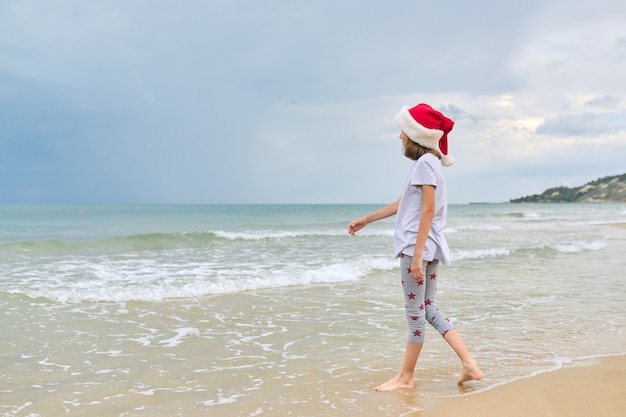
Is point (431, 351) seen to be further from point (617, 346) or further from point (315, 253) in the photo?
point (315, 253)

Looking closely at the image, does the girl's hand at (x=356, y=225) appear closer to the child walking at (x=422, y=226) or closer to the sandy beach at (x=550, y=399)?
the child walking at (x=422, y=226)

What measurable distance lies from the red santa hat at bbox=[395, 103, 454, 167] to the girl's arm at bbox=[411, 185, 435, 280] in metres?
0.37

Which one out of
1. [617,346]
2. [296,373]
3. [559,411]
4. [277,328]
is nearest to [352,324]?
[277,328]

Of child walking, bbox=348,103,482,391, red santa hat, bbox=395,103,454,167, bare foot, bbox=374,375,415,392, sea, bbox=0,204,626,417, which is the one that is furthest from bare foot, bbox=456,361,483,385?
red santa hat, bbox=395,103,454,167

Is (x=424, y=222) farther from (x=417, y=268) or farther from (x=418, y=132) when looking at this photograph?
(x=418, y=132)

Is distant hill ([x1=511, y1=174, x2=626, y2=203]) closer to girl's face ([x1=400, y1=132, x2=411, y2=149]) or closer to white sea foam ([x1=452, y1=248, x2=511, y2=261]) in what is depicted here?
white sea foam ([x1=452, y1=248, x2=511, y2=261])

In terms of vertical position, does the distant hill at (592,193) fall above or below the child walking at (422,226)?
above

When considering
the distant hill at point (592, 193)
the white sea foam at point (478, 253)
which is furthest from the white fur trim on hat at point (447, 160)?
the distant hill at point (592, 193)

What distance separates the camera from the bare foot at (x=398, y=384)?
13.4 ft

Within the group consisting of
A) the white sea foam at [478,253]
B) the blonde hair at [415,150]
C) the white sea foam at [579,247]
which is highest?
the blonde hair at [415,150]

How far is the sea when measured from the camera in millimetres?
4090

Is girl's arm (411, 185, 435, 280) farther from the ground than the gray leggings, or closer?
farther from the ground

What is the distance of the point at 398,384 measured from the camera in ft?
13.5

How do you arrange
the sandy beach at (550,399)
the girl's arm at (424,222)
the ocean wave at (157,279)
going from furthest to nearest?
the ocean wave at (157,279) < the girl's arm at (424,222) < the sandy beach at (550,399)
